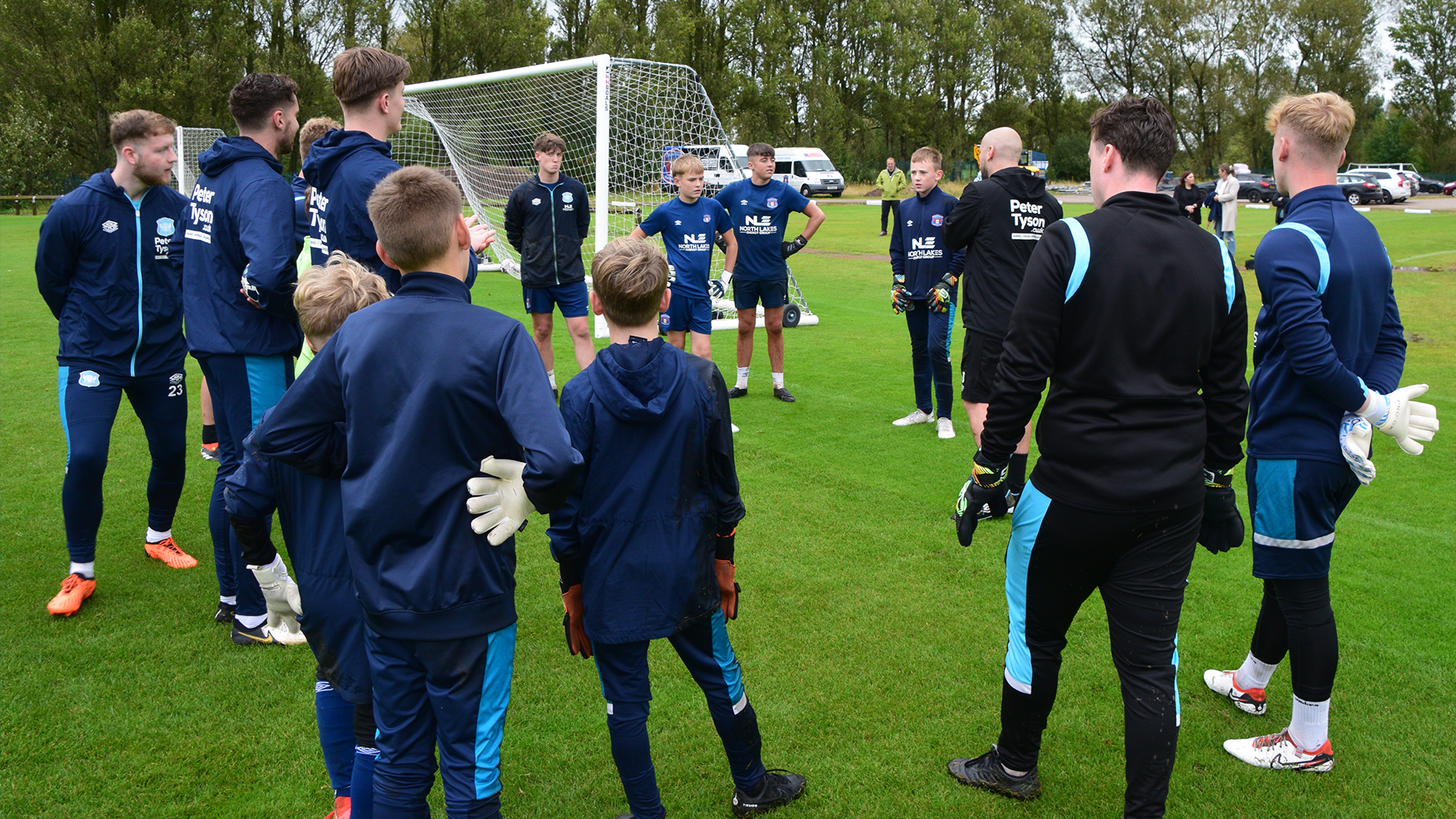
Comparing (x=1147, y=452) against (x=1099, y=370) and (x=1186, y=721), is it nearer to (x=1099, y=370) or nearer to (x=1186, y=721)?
(x=1099, y=370)

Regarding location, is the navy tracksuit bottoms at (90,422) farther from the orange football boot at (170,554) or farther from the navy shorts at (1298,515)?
the navy shorts at (1298,515)

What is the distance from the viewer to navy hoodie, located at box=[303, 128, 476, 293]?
317cm

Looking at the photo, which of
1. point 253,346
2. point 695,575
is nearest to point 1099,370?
point 695,575

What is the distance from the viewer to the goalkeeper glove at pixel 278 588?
2579 millimetres

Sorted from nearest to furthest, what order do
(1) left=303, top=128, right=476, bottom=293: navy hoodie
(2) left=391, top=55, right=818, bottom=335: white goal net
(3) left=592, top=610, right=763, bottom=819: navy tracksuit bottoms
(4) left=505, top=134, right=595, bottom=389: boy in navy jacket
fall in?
(3) left=592, top=610, right=763, bottom=819: navy tracksuit bottoms, (1) left=303, top=128, right=476, bottom=293: navy hoodie, (4) left=505, top=134, right=595, bottom=389: boy in navy jacket, (2) left=391, top=55, right=818, bottom=335: white goal net

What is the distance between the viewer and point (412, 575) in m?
2.11

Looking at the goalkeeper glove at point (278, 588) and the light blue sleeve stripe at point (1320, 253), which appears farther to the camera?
the light blue sleeve stripe at point (1320, 253)

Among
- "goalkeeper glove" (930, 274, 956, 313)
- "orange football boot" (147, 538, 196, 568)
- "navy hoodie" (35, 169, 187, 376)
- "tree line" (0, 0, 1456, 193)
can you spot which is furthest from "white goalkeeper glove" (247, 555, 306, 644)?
"tree line" (0, 0, 1456, 193)

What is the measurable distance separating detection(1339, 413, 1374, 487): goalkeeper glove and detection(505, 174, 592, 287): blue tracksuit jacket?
20.2ft

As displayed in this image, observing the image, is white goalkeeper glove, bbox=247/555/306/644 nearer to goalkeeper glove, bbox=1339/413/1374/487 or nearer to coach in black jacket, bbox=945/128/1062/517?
goalkeeper glove, bbox=1339/413/1374/487

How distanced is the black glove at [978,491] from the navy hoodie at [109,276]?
11.9ft

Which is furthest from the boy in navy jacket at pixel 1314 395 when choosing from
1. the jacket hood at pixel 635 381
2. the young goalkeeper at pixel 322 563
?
the young goalkeeper at pixel 322 563

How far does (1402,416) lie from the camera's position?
2852mm

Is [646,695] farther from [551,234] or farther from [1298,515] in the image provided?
[551,234]
